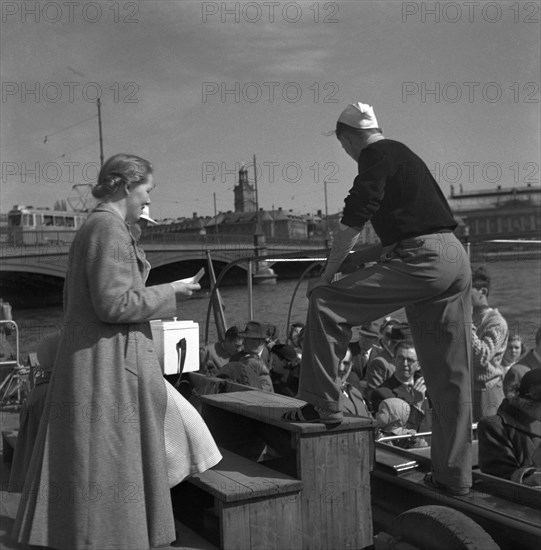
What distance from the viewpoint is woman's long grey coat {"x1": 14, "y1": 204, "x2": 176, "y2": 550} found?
265cm

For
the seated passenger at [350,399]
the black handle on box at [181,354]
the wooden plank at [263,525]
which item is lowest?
the wooden plank at [263,525]

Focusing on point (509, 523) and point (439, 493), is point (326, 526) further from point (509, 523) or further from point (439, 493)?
point (509, 523)

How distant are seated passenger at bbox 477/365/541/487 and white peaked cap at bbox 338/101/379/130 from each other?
4.29 ft

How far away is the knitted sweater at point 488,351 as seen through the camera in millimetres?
5848

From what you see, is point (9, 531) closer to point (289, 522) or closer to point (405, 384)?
point (289, 522)

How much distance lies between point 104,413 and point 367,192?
52.7 inches

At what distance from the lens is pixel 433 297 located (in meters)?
3.04

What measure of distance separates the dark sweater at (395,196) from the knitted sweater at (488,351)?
9.99ft

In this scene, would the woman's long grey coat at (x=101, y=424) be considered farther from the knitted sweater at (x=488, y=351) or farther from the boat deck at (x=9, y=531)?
the knitted sweater at (x=488, y=351)

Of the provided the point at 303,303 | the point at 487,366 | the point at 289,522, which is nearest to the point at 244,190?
the point at 303,303

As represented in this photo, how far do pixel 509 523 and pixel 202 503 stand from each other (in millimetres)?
1488

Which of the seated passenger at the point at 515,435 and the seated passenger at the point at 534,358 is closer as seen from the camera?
the seated passenger at the point at 515,435

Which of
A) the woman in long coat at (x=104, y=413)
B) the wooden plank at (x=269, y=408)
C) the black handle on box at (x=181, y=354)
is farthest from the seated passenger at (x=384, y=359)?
the woman in long coat at (x=104, y=413)

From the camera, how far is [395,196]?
302cm
